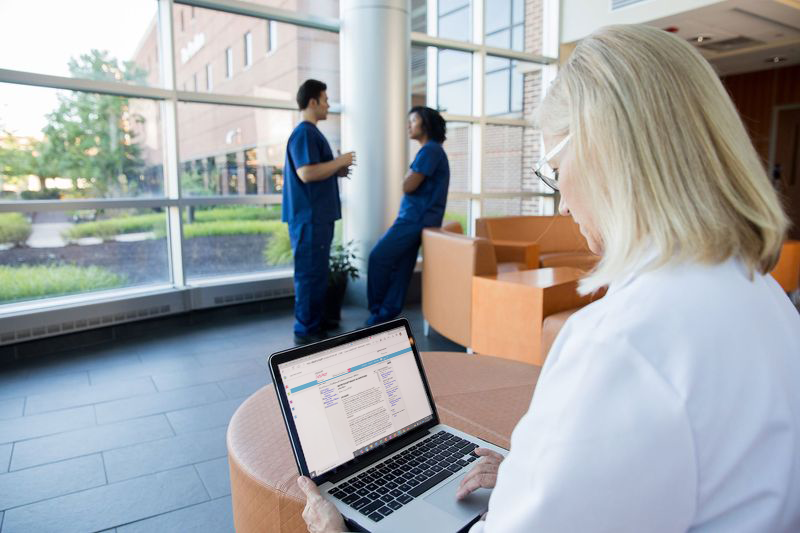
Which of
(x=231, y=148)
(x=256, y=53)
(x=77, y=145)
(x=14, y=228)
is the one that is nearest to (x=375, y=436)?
(x=14, y=228)

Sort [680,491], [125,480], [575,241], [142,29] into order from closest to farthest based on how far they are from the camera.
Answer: [680,491] < [125,480] < [142,29] < [575,241]

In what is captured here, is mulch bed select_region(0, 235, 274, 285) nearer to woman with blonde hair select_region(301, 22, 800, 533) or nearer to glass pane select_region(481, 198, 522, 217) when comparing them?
glass pane select_region(481, 198, 522, 217)

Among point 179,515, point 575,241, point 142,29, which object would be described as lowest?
point 179,515

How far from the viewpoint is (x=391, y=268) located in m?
4.30

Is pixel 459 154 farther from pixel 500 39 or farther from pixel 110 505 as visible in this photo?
pixel 110 505

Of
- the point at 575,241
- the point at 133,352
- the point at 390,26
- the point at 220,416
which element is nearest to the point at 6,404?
the point at 133,352

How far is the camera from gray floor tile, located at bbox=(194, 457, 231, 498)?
2.09 metres

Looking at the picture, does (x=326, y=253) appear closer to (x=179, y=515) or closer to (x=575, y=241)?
(x=179, y=515)

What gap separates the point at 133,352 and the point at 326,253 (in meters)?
1.42

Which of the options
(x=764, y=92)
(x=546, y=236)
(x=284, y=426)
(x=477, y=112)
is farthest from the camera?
(x=764, y=92)

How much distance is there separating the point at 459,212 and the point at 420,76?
4.87 ft

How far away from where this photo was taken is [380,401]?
1057 millimetres

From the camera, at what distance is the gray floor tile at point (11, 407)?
108 inches

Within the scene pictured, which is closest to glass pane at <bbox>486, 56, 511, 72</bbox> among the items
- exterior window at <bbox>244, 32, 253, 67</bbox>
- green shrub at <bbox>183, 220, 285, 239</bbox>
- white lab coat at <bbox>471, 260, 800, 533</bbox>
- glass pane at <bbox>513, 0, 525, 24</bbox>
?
glass pane at <bbox>513, 0, 525, 24</bbox>
